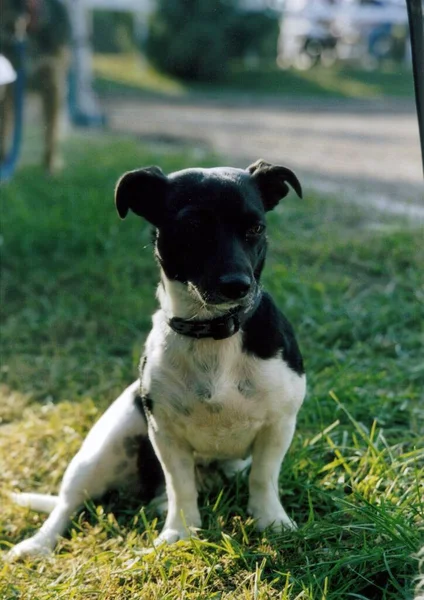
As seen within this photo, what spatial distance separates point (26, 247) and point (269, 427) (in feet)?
10.6

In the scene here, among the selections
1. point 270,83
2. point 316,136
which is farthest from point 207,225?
point 270,83

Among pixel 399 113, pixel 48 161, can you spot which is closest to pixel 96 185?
pixel 48 161

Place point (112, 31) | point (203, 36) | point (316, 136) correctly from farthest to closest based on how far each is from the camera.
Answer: point (112, 31), point (203, 36), point (316, 136)

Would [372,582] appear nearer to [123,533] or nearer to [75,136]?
[123,533]

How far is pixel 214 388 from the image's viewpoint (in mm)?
2273

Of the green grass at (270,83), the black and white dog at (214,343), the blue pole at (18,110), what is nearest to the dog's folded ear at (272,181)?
the black and white dog at (214,343)

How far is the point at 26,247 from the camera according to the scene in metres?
5.23

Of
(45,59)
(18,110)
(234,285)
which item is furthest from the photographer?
(45,59)

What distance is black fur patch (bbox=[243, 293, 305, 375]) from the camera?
232 centimetres

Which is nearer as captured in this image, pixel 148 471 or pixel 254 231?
pixel 254 231

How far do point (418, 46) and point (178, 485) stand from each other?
1.38 m

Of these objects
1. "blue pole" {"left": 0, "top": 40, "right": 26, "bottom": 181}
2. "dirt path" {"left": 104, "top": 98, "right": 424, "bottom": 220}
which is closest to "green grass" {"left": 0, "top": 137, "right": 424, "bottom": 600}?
"blue pole" {"left": 0, "top": 40, "right": 26, "bottom": 181}

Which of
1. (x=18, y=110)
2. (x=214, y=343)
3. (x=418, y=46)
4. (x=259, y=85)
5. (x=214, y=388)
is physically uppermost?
(x=418, y=46)

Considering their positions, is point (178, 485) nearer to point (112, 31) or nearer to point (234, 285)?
point (234, 285)
